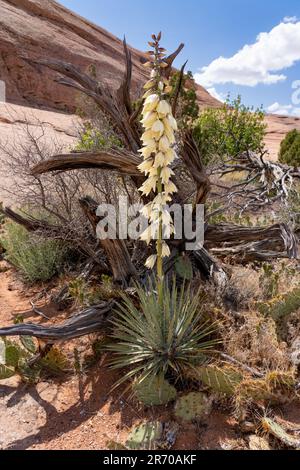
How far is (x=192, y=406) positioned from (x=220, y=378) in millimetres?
277

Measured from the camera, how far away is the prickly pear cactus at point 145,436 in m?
2.28

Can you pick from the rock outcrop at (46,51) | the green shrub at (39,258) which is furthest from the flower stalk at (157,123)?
the rock outcrop at (46,51)

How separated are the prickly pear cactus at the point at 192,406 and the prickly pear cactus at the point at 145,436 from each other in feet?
0.57

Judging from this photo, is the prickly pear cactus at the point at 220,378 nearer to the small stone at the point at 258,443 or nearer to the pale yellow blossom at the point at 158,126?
the small stone at the point at 258,443

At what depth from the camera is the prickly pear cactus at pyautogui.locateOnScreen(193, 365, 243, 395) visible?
8.20ft

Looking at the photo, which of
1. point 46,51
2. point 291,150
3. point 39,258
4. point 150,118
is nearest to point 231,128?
point 291,150

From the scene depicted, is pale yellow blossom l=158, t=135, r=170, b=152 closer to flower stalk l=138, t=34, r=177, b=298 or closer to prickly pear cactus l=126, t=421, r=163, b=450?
flower stalk l=138, t=34, r=177, b=298

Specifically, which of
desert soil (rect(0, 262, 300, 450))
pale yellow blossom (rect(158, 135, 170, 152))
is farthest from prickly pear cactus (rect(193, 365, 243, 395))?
pale yellow blossom (rect(158, 135, 170, 152))

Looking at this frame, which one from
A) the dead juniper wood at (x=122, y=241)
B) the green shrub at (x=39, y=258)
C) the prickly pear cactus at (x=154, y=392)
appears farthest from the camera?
the green shrub at (x=39, y=258)

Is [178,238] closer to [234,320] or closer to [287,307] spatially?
[234,320]

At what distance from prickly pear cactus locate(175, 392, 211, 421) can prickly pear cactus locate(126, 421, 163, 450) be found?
0.57ft

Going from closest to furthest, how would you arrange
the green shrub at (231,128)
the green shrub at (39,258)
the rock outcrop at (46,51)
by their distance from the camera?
1. the green shrub at (39,258)
2. the green shrub at (231,128)
3. the rock outcrop at (46,51)

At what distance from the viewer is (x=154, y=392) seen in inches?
101
